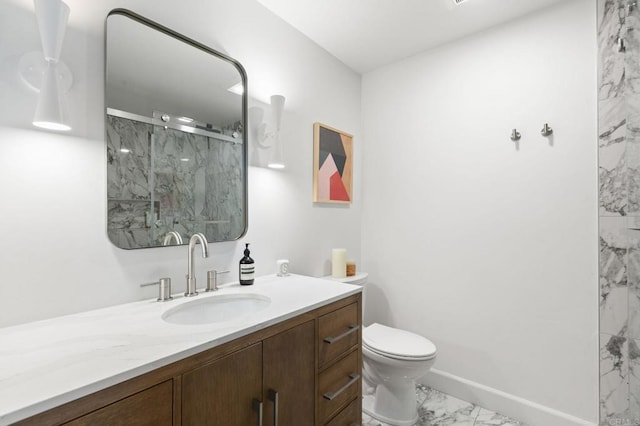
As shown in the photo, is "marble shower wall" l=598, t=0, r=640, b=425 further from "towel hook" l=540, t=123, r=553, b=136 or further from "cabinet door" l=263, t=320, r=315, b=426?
"cabinet door" l=263, t=320, r=315, b=426

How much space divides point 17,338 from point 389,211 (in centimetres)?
212

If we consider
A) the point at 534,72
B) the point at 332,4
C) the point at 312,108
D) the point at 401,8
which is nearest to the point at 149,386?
the point at 312,108

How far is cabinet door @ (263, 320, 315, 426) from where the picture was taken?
40.3 inches

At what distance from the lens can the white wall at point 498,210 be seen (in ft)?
5.45

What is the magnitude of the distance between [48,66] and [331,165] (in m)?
1.59

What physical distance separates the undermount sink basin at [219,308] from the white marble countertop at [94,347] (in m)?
0.05

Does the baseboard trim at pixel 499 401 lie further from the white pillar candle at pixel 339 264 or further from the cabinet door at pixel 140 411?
the cabinet door at pixel 140 411

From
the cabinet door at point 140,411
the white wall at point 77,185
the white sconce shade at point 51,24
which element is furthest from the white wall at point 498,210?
the white sconce shade at point 51,24

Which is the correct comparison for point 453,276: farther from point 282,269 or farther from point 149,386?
point 149,386

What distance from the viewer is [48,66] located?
957 mm

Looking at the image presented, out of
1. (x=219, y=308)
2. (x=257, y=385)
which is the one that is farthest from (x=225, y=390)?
(x=219, y=308)

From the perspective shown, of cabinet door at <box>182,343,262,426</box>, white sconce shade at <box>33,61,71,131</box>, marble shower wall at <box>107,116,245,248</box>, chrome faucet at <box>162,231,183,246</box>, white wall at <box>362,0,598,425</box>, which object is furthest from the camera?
white wall at <box>362,0,598,425</box>

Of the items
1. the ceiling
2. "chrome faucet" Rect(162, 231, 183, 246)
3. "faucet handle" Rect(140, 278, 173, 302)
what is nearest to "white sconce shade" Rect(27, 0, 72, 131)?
"chrome faucet" Rect(162, 231, 183, 246)

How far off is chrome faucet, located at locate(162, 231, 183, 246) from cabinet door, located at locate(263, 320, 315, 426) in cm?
64
